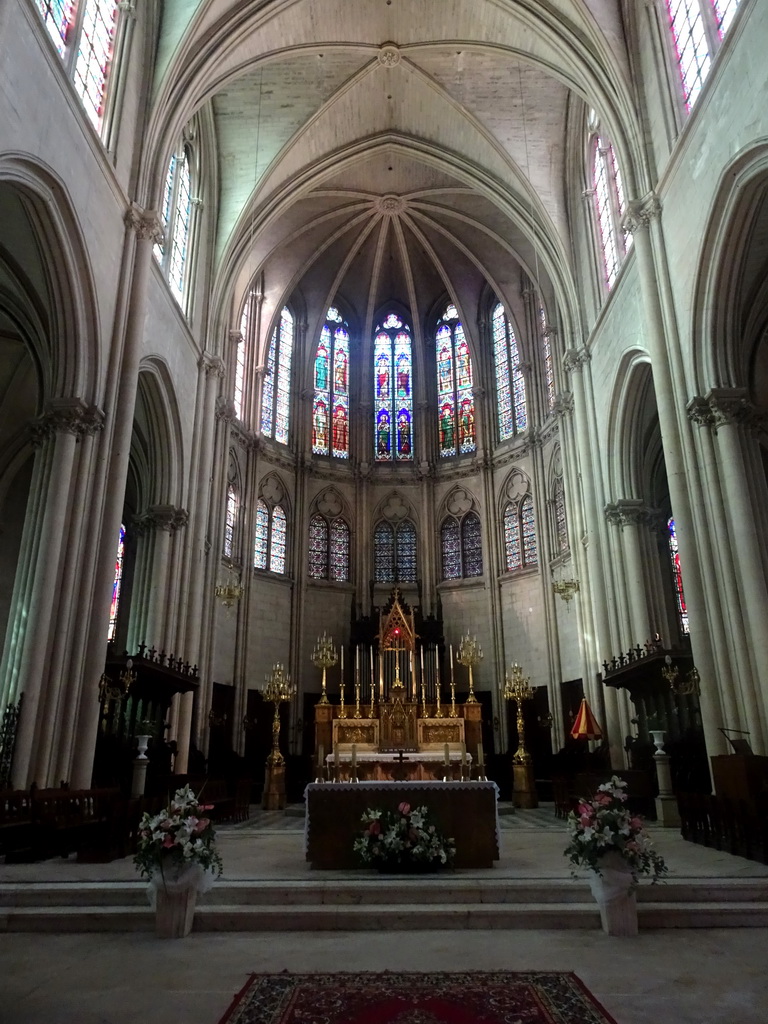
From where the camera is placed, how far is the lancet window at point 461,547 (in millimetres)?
28375

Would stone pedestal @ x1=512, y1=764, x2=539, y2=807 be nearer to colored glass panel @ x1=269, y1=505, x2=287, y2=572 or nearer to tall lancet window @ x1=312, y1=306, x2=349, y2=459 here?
colored glass panel @ x1=269, y1=505, x2=287, y2=572

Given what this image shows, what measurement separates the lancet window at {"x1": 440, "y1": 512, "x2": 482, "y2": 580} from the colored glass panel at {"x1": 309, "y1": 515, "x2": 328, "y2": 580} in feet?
14.8

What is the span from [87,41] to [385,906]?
51.4ft

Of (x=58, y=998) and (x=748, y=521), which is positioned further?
(x=748, y=521)

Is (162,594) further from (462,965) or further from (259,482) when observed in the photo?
(462,965)

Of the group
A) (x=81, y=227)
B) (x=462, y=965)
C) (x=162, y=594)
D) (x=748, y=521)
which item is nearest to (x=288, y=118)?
(x=81, y=227)

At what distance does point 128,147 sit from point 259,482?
12.9 metres

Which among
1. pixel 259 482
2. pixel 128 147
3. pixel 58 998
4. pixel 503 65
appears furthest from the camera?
pixel 259 482

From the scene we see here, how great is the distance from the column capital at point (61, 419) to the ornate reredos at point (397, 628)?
13854mm

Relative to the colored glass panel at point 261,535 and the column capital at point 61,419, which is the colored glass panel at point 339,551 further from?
the column capital at point 61,419

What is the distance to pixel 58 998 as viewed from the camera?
4.91 meters

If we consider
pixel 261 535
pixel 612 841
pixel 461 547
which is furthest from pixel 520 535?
pixel 612 841

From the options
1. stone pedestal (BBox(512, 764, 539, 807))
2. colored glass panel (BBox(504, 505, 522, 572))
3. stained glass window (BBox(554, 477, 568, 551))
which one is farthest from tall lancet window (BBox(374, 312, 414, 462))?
stone pedestal (BBox(512, 764, 539, 807))

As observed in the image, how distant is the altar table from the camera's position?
347 inches
